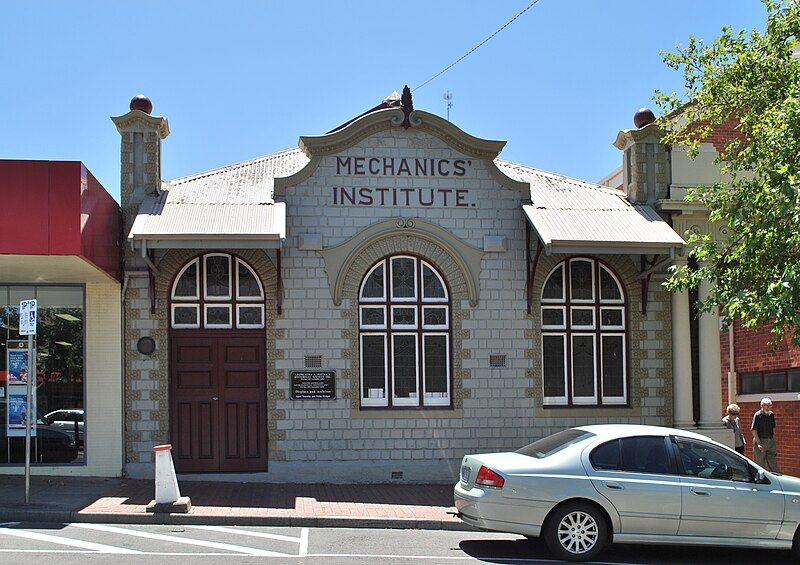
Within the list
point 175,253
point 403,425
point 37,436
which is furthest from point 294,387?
point 37,436

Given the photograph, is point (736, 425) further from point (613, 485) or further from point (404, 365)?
point (613, 485)

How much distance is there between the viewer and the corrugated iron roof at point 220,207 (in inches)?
587

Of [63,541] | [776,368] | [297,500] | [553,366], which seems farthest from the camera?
[776,368]

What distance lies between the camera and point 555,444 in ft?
37.2

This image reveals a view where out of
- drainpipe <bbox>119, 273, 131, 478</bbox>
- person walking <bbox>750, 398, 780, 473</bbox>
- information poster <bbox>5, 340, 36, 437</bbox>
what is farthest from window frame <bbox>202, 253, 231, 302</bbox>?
person walking <bbox>750, 398, 780, 473</bbox>

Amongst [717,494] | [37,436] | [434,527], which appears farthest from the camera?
[37,436]

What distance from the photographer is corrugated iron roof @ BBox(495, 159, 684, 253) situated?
15.8m

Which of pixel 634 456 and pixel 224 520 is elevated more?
pixel 634 456

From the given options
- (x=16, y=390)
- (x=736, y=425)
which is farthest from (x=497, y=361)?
(x=16, y=390)

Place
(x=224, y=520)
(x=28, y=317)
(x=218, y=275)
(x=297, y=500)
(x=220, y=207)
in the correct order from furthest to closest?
1. (x=218, y=275)
2. (x=220, y=207)
3. (x=297, y=500)
4. (x=28, y=317)
5. (x=224, y=520)

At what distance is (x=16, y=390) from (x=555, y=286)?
8599 mm

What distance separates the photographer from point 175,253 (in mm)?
15969

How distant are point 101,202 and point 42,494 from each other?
4046mm

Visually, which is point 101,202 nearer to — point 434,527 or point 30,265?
point 30,265
